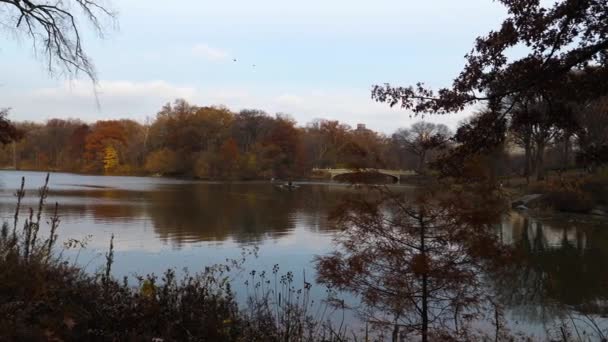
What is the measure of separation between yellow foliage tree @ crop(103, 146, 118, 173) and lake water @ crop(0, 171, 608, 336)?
8630 centimetres

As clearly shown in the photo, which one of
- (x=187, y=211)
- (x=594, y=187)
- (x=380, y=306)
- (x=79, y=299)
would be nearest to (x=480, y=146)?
(x=380, y=306)

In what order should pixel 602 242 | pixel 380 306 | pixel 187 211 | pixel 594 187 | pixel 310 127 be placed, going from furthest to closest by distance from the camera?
pixel 310 127 < pixel 594 187 < pixel 187 211 < pixel 602 242 < pixel 380 306

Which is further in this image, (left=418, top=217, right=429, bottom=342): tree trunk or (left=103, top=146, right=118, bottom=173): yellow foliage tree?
(left=103, top=146, right=118, bottom=173): yellow foliage tree

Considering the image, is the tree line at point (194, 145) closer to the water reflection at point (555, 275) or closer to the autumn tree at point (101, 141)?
the autumn tree at point (101, 141)

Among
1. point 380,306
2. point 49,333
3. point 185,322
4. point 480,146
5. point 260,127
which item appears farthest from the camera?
point 260,127

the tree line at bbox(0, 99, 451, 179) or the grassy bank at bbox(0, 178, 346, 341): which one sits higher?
the tree line at bbox(0, 99, 451, 179)

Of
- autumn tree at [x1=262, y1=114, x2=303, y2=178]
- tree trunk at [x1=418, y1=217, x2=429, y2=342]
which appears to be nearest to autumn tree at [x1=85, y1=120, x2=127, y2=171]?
autumn tree at [x1=262, y1=114, x2=303, y2=178]

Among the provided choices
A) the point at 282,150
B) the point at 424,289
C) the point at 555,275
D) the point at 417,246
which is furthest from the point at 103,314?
the point at 282,150

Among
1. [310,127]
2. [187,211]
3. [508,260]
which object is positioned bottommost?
[187,211]

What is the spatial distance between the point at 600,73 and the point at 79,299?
19.3 ft

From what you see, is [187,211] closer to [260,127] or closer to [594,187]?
[594,187]

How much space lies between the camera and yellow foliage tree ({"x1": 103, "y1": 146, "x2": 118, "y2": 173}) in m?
114

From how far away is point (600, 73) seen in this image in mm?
5461

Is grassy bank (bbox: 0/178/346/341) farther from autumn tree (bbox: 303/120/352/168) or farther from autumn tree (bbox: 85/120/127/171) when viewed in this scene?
autumn tree (bbox: 85/120/127/171)
